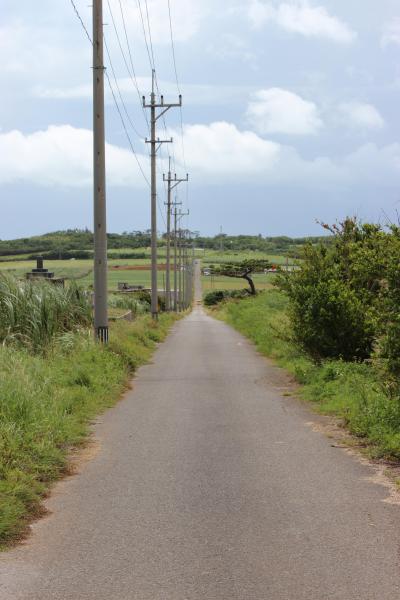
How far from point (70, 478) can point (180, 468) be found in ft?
3.87

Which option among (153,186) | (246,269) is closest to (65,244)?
(246,269)

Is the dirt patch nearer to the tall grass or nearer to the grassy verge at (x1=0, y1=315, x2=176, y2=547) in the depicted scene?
the grassy verge at (x1=0, y1=315, x2=176, y2=547)

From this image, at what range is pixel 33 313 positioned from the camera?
57.9 ft

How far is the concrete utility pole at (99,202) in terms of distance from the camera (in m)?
18.2

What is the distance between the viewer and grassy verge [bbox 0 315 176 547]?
6.77 m

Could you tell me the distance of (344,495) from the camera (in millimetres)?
7176

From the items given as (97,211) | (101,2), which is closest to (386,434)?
(97,211)

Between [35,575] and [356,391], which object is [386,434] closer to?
[356,391]

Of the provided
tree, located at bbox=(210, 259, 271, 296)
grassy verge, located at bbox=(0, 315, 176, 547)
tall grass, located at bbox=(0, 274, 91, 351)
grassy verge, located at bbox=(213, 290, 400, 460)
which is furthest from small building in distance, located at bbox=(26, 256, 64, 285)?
tree, located at bbox=(210, 259, 271, 296)

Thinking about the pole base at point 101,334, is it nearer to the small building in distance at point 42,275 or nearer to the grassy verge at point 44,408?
the grassy verge at point 44,408

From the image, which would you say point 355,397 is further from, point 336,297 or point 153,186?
point 153,186

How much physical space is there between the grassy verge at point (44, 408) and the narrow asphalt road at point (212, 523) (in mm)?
260

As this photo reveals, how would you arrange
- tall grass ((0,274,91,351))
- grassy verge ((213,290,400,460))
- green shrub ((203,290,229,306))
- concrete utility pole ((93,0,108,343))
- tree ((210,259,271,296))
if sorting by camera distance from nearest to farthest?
grassy verge ((213,290,400,460)) → tall grass ((0,274,91,351)) → concrete utility pole ((93,0,108,343)) → tree ((210,259,271,296)) → green shrub ((203,290,229,306))

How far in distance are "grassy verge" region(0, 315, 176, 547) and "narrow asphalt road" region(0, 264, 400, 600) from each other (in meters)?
0.26
